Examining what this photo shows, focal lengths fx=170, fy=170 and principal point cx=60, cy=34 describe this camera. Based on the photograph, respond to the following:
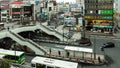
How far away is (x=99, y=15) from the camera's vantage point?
213 feet

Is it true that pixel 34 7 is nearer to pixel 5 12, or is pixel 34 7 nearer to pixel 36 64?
pixel 5 12

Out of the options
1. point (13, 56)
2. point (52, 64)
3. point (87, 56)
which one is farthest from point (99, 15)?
point (52, 64)

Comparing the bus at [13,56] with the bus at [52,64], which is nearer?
the bus at [52,64]

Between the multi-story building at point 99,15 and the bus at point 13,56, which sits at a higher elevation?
the multi-story building at point 99,15

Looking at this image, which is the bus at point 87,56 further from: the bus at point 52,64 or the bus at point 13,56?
the bus at point 13,56

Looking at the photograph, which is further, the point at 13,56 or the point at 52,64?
the point at 13,56

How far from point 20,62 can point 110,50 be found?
20836 mm

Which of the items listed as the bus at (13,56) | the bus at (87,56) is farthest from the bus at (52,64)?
the bus at (87,56)

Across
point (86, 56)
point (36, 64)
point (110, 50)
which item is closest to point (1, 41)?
point (36, 64)

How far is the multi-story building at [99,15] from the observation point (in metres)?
63.2

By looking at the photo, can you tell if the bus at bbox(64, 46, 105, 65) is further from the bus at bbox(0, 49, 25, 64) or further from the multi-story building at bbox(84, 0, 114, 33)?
the multi-story building at bbox(84, 0, 114, 33)

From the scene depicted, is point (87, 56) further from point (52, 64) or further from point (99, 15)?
point (99, 15)

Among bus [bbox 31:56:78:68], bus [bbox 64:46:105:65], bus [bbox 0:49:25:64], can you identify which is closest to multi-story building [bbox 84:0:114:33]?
bus [bbox 64:46:105:65]

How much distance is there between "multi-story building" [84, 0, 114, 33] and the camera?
207 feet
